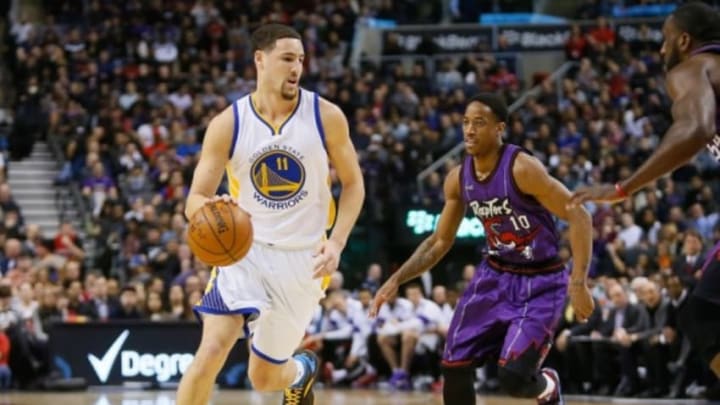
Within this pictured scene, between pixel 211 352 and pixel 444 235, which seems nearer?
pixel 211 352

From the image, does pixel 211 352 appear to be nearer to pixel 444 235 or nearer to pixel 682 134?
pixel 444 235

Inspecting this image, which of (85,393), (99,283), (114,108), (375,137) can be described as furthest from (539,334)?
(114,108)

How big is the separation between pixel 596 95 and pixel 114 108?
7888 millimetres

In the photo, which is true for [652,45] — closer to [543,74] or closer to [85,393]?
[543,74]

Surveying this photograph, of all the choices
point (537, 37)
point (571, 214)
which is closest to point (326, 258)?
point (571, 214)

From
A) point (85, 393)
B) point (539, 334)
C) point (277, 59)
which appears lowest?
point (85, 393)

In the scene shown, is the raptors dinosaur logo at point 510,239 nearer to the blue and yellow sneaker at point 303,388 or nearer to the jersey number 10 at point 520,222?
the jersey number 10 at point 520,222

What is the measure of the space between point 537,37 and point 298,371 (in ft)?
59.8

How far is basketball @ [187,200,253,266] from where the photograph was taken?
6.34 metres

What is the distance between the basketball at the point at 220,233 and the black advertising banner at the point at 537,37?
1888 cm

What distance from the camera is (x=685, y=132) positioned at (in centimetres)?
507

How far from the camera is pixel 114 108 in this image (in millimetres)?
20938

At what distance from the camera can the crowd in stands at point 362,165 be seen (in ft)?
47.6

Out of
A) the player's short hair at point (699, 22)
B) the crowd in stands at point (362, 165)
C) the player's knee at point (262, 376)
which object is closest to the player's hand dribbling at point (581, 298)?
the player's knee at point (262, 376)
